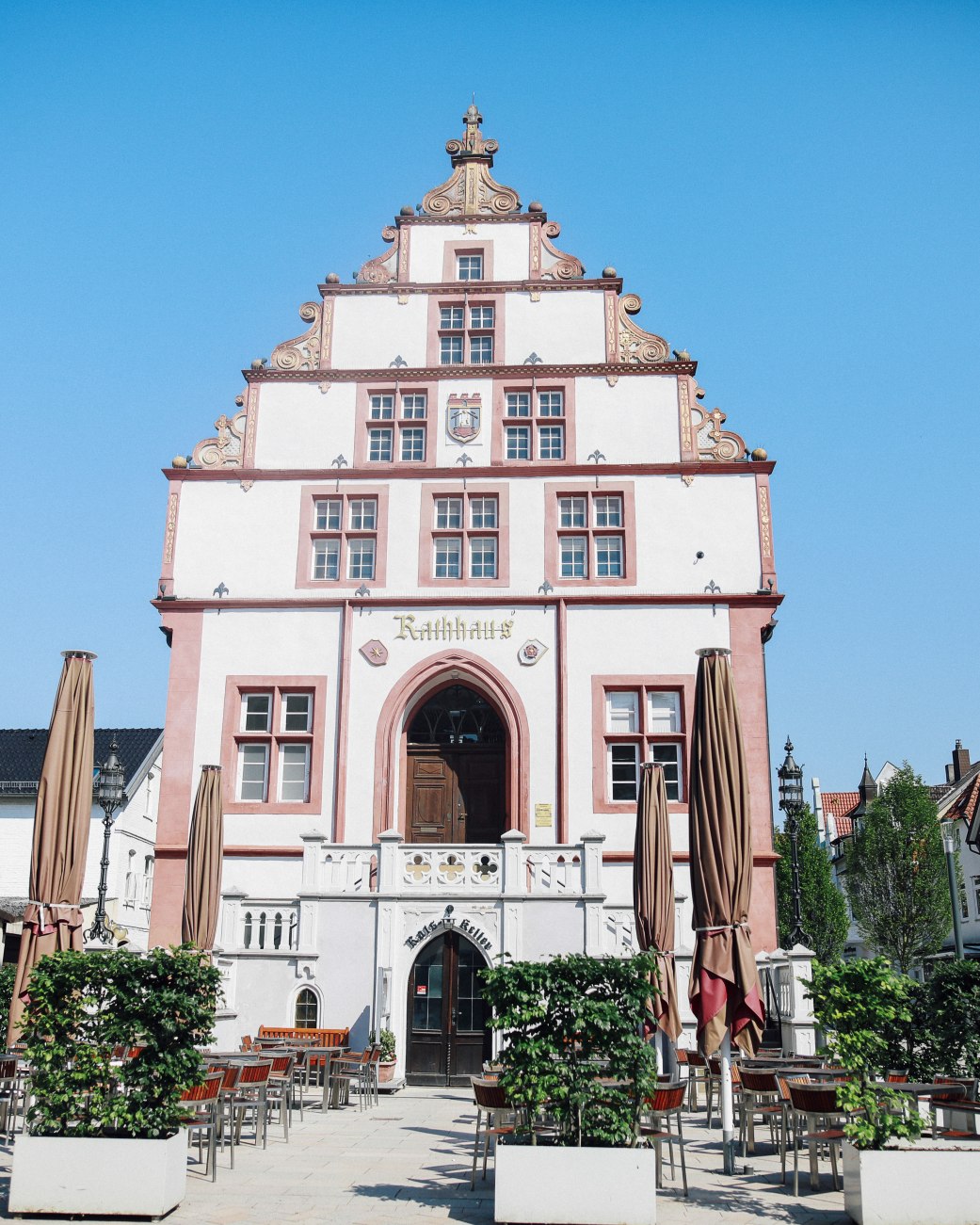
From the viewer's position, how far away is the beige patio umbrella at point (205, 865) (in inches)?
659

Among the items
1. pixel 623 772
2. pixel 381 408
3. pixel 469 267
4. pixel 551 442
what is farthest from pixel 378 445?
pixel 623 772

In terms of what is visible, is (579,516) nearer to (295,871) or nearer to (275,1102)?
(295,871)

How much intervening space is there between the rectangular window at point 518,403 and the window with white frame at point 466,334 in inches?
35.1

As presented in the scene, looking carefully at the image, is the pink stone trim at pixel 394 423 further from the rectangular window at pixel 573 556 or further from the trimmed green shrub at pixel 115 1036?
the trimmed green shrub at pixel 115 1036

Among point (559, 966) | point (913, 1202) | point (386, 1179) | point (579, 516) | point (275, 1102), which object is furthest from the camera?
point (579, 516)

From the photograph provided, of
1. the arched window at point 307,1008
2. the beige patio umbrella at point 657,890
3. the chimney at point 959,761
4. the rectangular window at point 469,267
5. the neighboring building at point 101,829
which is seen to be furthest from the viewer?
the chimney at point 959,761

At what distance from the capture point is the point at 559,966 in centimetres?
930

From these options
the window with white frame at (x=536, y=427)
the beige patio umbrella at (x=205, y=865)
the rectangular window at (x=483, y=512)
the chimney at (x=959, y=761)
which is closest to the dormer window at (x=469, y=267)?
the window with white frame at (x=536, y=427)

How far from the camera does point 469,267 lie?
25.0 meters

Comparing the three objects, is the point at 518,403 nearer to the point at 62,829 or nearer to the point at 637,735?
the point at 637,735

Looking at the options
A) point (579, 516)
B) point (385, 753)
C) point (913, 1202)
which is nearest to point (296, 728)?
point (385, 753)

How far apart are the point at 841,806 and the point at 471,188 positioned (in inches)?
2452

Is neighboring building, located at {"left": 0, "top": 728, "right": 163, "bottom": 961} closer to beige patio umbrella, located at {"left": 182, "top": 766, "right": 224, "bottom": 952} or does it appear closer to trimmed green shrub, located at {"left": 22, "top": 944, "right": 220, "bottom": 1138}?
beige patio umbrella, located at {"left": 182, "top": 766, "right": 224, "bottom": 952}

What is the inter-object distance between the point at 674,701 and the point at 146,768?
84.0ft
